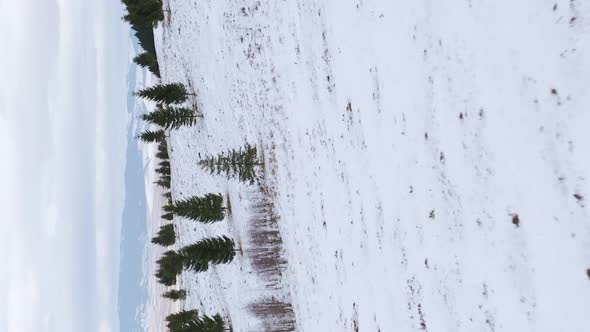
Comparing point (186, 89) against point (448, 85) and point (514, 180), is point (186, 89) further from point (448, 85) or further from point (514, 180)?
point (514, 180)

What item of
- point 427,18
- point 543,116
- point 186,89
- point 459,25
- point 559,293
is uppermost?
point 186,89

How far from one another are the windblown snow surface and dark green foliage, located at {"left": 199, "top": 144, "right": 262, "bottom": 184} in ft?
1.06

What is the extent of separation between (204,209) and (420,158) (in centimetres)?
1028

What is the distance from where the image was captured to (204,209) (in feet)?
51.4

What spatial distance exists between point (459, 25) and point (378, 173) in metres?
2.82

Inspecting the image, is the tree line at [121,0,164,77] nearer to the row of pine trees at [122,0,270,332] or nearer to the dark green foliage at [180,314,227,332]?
the row of pine trees at [122,0,270,332]

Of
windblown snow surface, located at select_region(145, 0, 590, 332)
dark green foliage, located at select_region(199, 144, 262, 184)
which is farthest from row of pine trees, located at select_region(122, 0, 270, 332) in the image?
windblown snow surface, located at select_region(145, 0, 590, 332)

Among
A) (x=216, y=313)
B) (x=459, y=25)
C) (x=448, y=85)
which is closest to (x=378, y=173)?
(x=448, y=85)

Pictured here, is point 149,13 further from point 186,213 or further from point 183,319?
point 183,319

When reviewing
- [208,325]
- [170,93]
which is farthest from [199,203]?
[170,93]

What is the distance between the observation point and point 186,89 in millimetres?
→ 17797

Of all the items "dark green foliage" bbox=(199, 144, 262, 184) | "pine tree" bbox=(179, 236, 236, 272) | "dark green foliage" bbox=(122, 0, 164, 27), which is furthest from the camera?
"dark green foliage" bbox=(122, 0, 164, 27)

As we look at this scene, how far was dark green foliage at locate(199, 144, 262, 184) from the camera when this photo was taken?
13.4m

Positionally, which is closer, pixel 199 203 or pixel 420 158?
pixel 420 158
